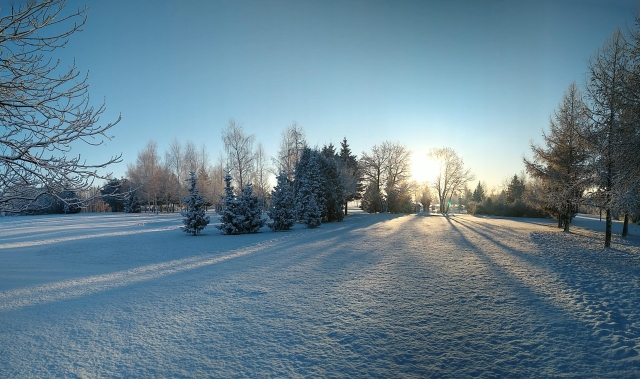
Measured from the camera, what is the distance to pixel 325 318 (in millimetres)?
5312

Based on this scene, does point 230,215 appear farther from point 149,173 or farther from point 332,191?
point 149,173

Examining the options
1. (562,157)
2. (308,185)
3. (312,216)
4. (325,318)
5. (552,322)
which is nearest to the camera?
(552,322)

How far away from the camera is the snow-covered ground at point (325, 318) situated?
3.91 metres

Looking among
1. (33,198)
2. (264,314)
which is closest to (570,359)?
(264,314)

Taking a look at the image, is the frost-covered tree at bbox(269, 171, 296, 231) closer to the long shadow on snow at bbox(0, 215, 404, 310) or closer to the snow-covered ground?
the long shadow on snow at bbox(0, 215, 404, 310)

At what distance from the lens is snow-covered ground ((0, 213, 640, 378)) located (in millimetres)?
3906

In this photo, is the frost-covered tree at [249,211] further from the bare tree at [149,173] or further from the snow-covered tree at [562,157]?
the bare tree at [149,173]

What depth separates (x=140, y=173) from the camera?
4644cm

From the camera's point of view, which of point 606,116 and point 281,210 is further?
point 281,210

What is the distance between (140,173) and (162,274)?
4466 centimetres

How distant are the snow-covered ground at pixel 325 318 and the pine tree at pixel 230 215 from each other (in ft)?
28.6

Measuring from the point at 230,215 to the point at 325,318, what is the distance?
15.1m

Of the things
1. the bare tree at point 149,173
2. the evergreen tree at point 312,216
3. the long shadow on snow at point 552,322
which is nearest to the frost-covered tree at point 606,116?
the long shadow on snow at point 552,322

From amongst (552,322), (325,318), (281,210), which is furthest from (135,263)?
(552,322)
